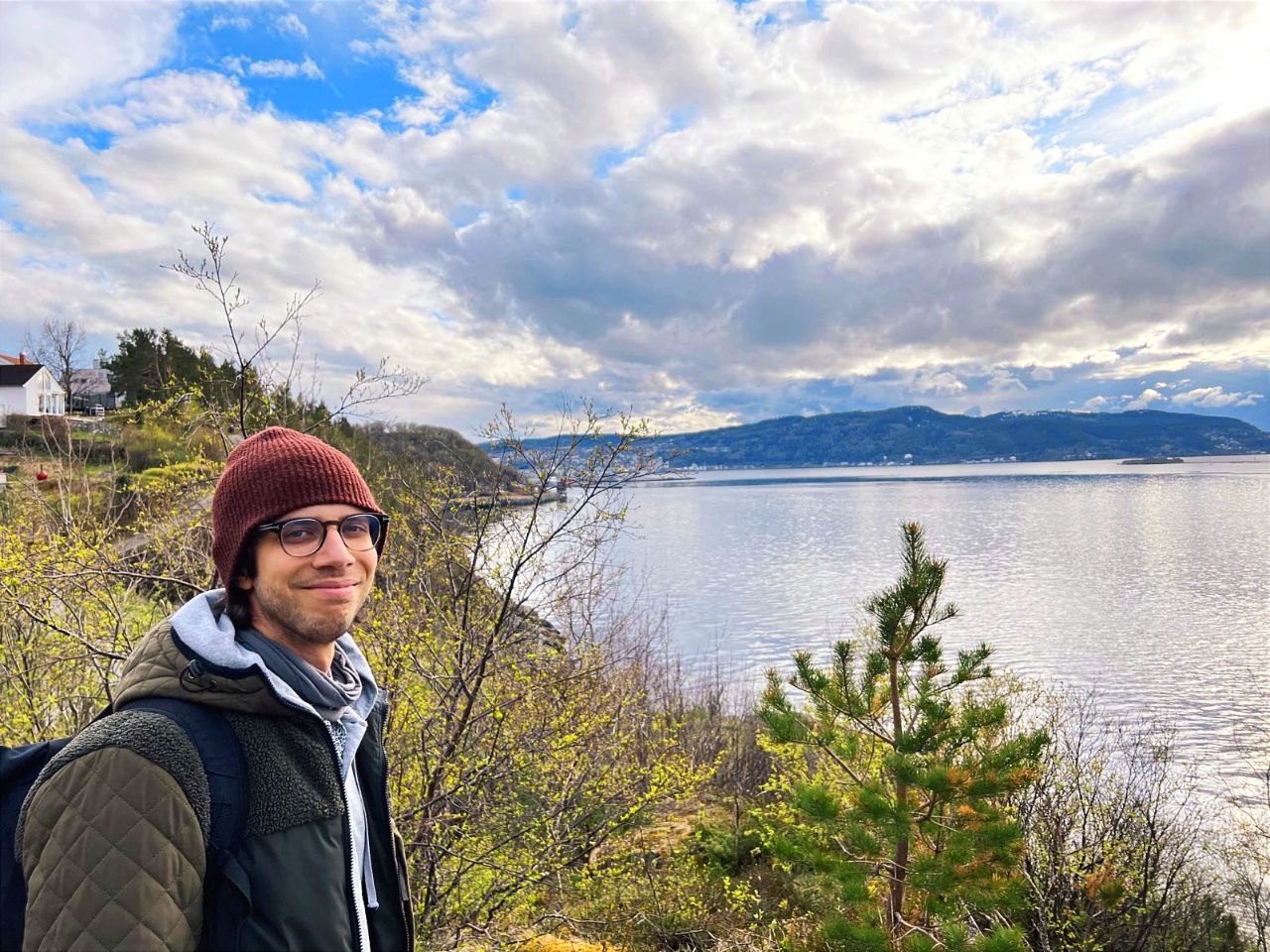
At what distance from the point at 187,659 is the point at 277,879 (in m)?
0.50

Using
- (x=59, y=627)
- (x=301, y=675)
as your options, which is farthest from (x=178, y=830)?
(x=59, y=627)

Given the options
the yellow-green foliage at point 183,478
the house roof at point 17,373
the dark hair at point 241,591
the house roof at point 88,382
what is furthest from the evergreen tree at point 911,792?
the house roof at point 88,382

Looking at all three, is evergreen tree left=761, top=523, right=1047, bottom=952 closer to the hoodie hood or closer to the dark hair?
the dark hair

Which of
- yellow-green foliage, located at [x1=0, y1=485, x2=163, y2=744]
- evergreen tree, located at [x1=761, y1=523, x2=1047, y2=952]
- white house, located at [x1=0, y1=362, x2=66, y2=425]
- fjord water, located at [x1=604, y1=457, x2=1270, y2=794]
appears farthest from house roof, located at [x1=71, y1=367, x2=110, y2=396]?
evergreen tree, located at [x1=761, y1=523, x2=1047, y2=952]

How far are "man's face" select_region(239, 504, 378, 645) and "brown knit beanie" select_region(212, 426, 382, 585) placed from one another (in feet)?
0.16

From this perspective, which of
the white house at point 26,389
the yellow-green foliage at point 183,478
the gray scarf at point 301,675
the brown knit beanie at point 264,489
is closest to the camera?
the gray scarf at point 301,675

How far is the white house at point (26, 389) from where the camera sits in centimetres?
4694

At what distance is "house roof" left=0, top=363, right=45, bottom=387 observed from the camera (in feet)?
155

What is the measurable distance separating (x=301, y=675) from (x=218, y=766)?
13.6 inches

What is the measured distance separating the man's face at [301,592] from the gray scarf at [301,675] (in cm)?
5

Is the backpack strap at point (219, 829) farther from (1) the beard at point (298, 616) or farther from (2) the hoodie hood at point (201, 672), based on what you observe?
(1) the beard at point (298, 616)

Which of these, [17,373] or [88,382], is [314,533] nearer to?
[17,373]

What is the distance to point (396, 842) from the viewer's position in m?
2.21

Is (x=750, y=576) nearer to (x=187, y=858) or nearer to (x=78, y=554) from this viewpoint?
(x=78, y=554)
